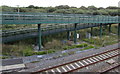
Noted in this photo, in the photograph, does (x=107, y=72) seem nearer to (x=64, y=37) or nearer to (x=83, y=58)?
(x=83, y=58)

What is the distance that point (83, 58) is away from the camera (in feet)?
39.0

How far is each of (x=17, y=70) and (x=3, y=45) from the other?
20.2 ft

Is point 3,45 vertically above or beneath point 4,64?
above

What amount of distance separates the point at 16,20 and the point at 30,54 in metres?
4.09

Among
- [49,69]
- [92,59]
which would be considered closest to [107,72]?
[92,59]

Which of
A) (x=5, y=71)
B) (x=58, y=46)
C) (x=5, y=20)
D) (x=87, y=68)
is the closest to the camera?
(x=5, y=71)

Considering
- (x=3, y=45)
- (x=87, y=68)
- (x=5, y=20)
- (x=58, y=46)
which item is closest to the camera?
(x=87, y=68)

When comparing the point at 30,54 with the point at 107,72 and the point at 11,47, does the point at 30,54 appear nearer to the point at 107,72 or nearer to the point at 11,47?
the point at 11,47

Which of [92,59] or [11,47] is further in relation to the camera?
[11,47]

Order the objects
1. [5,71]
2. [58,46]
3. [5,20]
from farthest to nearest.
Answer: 1. [58,46]
2. [5,20]
3. [5,71]

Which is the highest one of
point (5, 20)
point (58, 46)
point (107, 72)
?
point (5, 20)

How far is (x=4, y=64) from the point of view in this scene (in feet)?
34.7

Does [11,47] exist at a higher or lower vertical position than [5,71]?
higher

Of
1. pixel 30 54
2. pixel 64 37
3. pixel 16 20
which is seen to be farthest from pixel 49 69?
pixel 64 37
